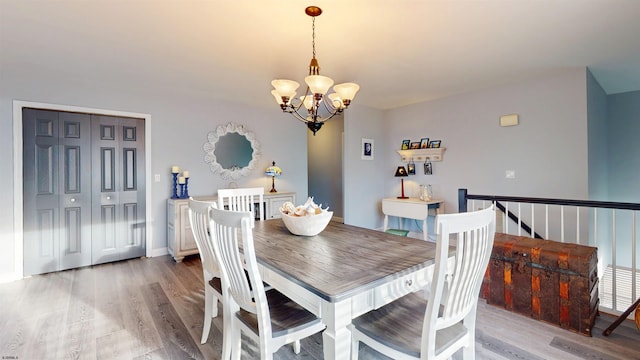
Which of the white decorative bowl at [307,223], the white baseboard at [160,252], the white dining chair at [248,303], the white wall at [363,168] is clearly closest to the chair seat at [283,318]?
the white dining chair at [248,303]

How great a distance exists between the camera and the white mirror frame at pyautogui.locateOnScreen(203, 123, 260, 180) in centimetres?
425

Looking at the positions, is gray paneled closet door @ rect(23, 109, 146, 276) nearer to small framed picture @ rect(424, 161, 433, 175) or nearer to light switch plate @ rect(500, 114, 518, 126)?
small framed picture @ rect(424, 161, 433, 175)

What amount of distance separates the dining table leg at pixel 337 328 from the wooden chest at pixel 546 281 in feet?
6.19

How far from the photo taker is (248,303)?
55.8 inches

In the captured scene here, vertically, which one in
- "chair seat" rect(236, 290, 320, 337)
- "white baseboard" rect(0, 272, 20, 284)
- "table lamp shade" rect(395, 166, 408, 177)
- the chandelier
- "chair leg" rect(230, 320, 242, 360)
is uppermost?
the chandelier

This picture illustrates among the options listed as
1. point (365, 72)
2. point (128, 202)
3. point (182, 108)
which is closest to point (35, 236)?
point (128, 202)

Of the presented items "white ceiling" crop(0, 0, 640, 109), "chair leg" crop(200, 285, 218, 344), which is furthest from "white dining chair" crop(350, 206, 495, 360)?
"white ceiling" crop(0, 0, 640, 109)

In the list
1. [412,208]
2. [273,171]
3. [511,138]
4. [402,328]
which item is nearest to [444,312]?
[402,328]

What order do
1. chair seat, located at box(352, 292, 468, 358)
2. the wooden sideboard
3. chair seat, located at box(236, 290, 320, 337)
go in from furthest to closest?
1. the wooden sideboard
2. chair seat, located at box(236, 290, 320, 337)
3. chair seat, located at box(352, 292, 468, 358)

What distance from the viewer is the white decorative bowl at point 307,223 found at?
1.92 m

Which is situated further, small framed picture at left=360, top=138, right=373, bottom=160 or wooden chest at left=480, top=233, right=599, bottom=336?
small framed picture at left=360, top=138, right=373, bottom=160

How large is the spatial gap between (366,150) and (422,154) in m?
0.92

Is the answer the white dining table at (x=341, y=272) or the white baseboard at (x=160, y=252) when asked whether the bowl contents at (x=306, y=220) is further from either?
the white baseboard at (x=160, y=252)

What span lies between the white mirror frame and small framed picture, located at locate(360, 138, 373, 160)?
1.75 m
